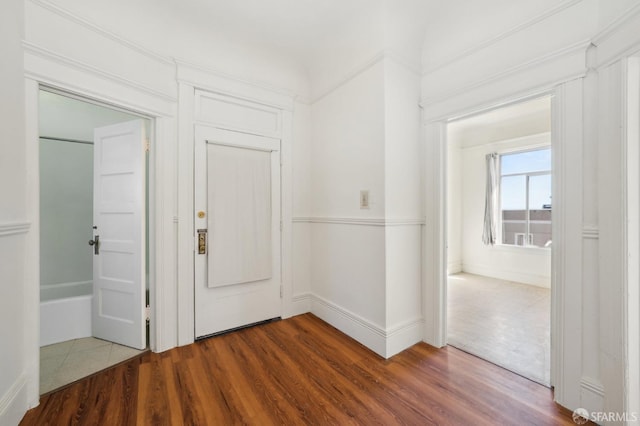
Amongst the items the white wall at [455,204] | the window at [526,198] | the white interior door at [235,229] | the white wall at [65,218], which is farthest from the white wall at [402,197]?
the white wall at [65,218]

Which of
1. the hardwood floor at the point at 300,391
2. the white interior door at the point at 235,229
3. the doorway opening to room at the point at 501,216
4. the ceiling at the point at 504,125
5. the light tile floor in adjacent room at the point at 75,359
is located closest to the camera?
the hardwood floor at the point at 300,391

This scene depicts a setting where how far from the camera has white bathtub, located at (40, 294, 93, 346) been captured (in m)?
2.39

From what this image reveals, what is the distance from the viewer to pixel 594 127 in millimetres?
1545

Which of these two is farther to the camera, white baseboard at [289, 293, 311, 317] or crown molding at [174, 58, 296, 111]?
white baseboard at [289, 293, 311, 317]

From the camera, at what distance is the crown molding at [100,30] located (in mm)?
1729

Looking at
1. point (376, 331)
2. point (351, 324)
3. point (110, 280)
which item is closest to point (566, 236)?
point (376, 331)

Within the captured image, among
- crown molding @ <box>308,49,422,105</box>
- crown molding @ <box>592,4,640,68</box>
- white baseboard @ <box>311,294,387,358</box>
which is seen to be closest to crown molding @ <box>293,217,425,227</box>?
white baseboard @ <box>311,294,387,358</box>

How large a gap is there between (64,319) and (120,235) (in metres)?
0.99

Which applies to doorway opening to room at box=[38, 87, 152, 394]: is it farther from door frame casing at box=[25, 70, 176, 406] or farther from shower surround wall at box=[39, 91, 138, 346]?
shower surround wall at box=[39, 91, 138, 346]

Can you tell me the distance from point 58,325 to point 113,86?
227cm

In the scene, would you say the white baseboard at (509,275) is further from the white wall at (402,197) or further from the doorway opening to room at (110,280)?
the doorway opening to room at (110,280)

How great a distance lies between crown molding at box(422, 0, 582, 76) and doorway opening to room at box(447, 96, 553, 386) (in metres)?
1.80

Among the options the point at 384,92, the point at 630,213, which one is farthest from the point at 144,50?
the point at 630,213

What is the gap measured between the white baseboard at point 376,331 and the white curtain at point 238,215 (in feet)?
2.86
